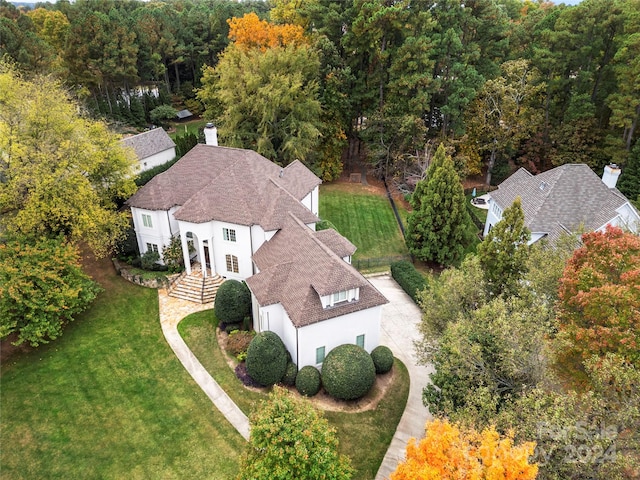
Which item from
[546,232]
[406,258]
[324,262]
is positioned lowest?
[406,258]

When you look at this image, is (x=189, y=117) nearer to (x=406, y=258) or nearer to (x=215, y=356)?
(x=406, y=258)

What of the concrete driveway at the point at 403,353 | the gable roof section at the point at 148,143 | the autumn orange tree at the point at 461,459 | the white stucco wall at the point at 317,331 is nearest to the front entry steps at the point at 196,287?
the white stucco wall at the point at 317,331

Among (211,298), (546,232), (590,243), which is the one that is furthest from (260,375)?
(546,232)

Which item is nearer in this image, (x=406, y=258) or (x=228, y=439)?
(x=228, y=439)

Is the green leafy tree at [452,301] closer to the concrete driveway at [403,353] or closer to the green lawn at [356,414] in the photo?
the concrete driveway at [403,353]

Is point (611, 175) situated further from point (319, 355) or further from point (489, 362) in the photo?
point (319, 355)

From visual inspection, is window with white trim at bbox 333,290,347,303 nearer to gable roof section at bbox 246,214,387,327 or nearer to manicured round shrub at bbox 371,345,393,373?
gable roof section at bbox 246,214,387,327

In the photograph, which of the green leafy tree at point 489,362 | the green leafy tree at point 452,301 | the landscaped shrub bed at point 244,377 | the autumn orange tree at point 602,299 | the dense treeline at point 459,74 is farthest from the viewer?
the dense treeline at point 459,74
